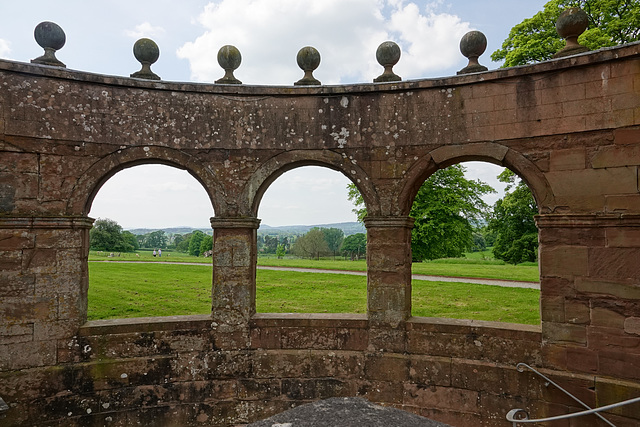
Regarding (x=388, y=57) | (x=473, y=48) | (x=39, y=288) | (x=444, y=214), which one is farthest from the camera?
(x=444, y=214)

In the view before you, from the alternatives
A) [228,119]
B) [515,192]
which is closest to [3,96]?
[228,119]

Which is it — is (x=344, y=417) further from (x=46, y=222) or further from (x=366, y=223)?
(x=46, y=222)

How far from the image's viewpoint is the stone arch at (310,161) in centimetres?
589

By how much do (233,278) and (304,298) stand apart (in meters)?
4.68

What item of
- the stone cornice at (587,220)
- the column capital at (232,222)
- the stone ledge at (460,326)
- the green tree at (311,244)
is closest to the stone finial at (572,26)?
the stone cornice at (587,220)

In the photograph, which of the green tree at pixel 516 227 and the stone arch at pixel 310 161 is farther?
the green tree at pixel 516 227

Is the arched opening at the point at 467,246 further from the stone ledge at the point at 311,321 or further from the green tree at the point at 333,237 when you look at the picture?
the green tree at the point at 333,237

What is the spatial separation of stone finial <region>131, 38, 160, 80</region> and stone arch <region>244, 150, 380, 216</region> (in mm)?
2090

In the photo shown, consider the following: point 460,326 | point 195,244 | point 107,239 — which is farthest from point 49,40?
point 195,244

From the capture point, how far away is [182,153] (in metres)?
5.89

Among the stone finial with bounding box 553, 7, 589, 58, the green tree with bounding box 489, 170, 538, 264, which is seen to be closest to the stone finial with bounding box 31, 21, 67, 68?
the stone finial with bounding box 553, 7, 589, 58

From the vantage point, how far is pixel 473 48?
18.6 feet

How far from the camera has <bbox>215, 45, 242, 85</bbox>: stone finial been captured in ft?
20.0

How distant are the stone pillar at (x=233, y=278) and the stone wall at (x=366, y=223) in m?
0.03
